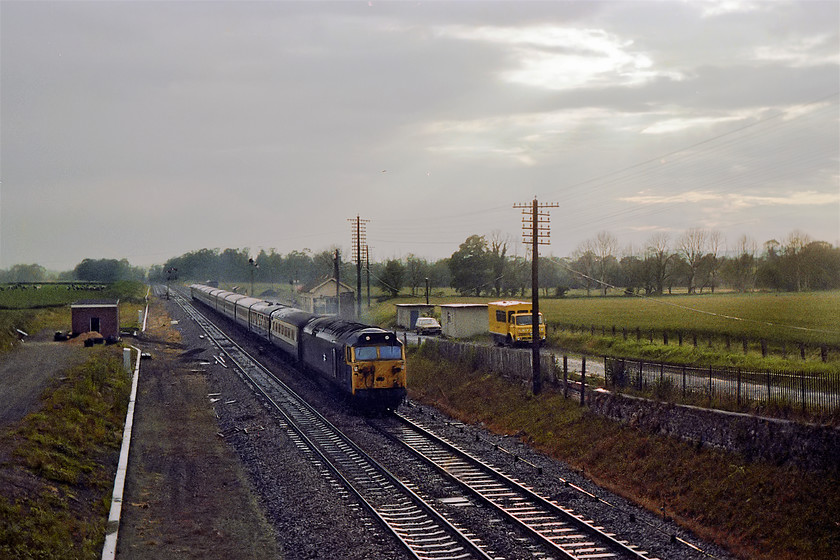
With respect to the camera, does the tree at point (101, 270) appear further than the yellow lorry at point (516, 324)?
Yes

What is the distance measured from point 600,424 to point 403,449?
6.71m

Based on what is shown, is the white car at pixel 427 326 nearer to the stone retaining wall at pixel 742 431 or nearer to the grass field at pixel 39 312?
the grass field at pixel 39 312

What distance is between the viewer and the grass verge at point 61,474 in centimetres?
1441

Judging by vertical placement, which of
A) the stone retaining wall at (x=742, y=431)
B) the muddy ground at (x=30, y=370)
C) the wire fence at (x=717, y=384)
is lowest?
the muddy ground at (x=30, y=370)

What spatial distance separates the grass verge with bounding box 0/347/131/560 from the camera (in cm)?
1441

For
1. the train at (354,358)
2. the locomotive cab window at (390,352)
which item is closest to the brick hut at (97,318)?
the train at (354,358)

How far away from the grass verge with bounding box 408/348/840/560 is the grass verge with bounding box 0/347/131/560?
1325cm

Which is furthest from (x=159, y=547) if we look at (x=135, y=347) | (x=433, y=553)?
(x=135, y=347)

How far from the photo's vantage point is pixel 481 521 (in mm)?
15805

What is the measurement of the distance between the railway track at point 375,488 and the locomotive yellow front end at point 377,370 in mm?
2052

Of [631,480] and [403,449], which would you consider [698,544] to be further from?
[403,449]

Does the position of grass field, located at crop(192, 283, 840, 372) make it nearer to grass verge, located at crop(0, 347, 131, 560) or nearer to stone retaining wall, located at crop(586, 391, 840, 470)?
stone retaining wall, located at crop(586, 391, 840, 470)

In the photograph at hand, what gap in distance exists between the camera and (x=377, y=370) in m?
27.3

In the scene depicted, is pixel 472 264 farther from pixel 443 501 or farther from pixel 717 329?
pixel 443 501
